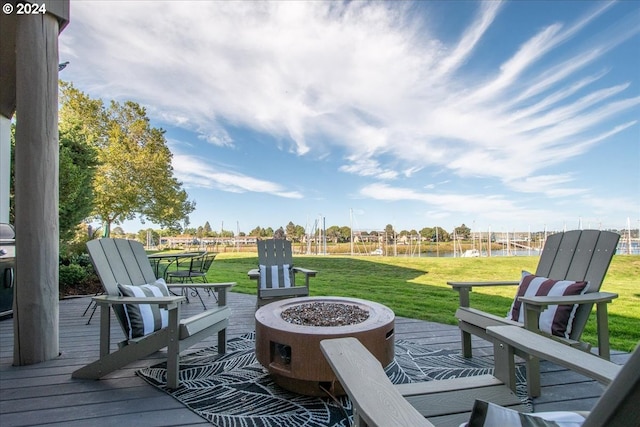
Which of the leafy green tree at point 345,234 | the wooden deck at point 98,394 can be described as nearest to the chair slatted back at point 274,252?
the wooden deck at point 98,394

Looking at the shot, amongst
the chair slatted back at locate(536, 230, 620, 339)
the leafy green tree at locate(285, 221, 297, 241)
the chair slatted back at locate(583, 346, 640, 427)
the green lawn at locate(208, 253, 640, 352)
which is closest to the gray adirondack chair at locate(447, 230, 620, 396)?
the chair slatted back at locate(536, 230, 620, 339)

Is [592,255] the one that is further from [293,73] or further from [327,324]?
[293,73]

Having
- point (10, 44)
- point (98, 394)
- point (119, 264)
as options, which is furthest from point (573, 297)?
point (10, 44)

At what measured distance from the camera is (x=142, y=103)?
12172 millimetres

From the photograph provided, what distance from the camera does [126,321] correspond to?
7.77 ft

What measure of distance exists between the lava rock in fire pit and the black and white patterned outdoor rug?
0.44 meters

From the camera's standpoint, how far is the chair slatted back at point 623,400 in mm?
443

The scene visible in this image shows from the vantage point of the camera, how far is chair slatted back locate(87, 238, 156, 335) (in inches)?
93.4

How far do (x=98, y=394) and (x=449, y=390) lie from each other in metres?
2.16

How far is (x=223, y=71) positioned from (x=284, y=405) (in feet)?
26.0

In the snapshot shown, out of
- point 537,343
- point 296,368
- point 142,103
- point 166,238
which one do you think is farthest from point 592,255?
point 166,238

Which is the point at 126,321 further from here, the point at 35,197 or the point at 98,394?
the point at 35,197

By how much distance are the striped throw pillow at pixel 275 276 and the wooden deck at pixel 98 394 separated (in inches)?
41.9

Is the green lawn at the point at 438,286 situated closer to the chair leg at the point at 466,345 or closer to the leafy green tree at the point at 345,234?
the chair leg at the point at 466,345
